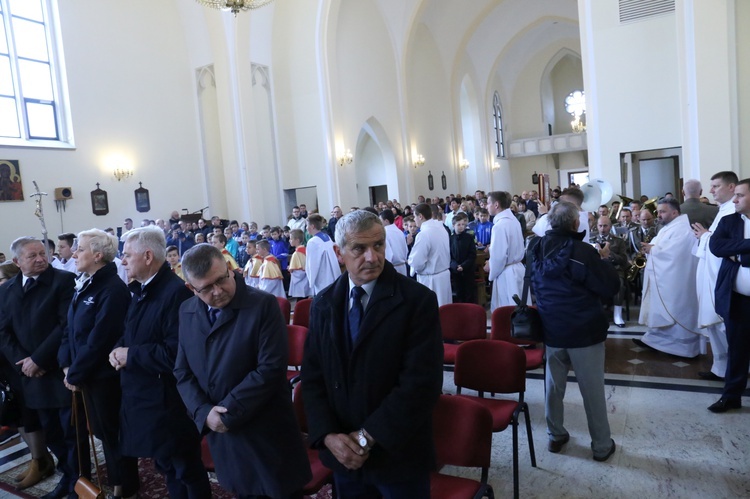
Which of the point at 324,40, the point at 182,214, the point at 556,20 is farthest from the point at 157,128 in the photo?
the point at 556,20

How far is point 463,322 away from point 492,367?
116 cm

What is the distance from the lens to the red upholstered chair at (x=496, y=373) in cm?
328

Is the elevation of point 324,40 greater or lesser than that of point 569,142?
greater

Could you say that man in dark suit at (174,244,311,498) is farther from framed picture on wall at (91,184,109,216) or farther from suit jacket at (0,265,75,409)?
framed picture on wall at (91,184,109,216)

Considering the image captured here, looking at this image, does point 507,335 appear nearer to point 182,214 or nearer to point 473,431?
point 473,431

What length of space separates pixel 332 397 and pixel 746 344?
3357mm

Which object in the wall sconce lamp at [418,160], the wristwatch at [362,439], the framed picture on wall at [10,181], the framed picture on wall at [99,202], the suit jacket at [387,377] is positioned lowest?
the wristwatch at [362,439]

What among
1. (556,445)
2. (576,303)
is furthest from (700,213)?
(556,445)

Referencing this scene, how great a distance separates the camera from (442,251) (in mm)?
6875

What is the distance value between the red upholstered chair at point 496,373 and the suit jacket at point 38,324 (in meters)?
2.69

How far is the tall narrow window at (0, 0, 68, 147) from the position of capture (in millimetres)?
11703

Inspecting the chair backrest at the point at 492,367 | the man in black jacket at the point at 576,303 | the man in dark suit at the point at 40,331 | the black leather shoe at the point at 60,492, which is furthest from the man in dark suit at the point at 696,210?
the black leather shoe at the point at 60,492

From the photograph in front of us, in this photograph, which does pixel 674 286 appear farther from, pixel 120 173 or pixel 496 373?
pixel 120 173

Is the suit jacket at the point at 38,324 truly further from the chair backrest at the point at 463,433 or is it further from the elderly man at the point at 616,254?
the elderly man at the point at 616,254
